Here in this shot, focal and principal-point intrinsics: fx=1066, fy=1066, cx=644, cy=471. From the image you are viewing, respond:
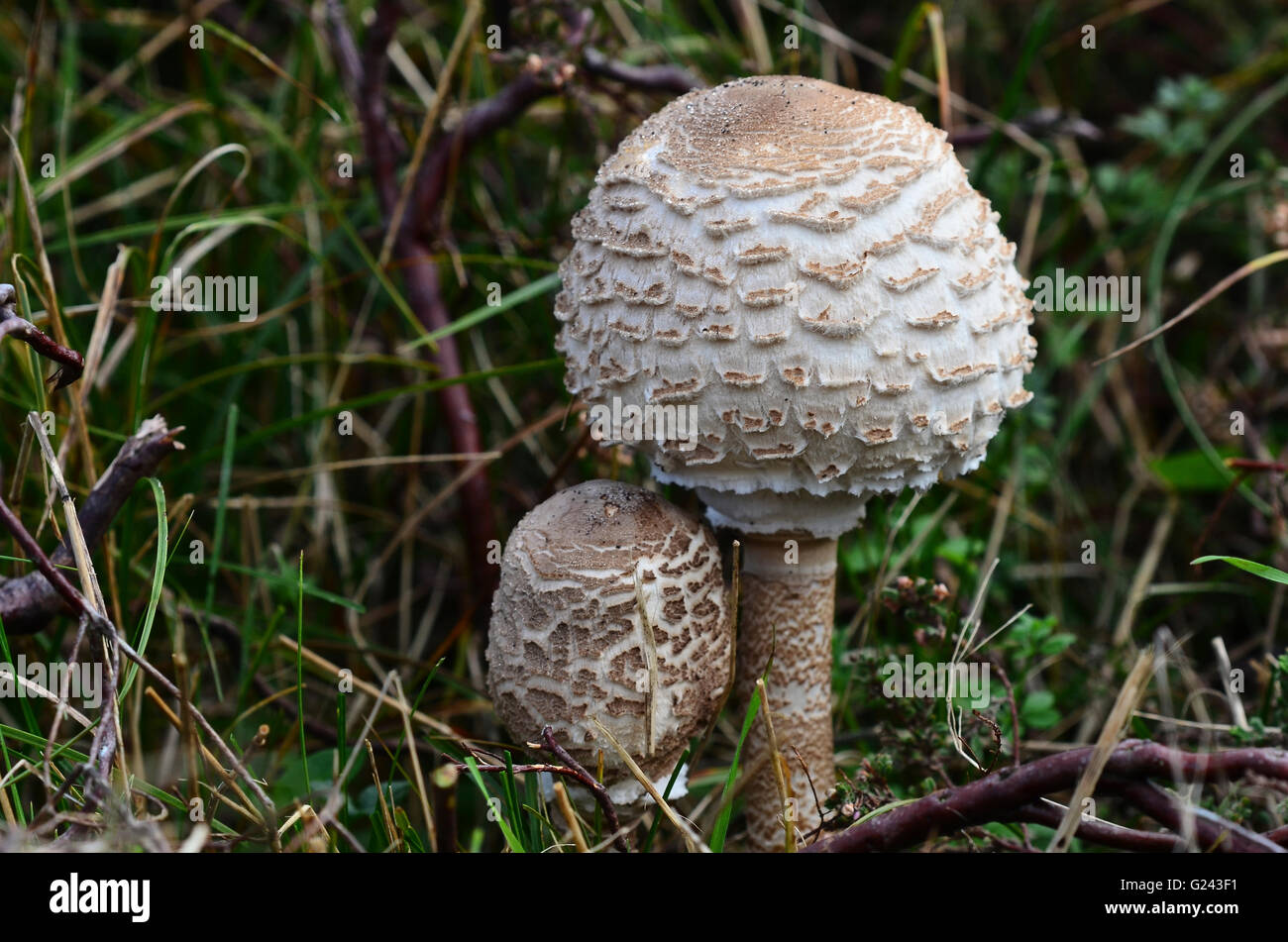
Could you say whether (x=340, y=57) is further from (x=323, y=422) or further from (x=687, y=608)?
(x=687, y=608)

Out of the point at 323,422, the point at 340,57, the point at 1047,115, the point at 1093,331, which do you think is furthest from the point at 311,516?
the point at 1093,331

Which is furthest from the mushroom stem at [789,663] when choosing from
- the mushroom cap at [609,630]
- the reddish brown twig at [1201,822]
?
the reddish brown twig at [1201,822]

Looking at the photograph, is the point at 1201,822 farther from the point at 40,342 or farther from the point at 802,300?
the point at 40,342

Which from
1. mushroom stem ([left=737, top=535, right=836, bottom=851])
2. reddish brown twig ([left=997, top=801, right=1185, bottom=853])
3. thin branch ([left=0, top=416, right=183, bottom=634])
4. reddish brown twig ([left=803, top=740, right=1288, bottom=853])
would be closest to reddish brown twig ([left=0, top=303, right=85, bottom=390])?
thin branch ([left=0, top=416, right=183, bottom=634])

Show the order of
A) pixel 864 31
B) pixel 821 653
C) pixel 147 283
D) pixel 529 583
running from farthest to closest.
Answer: pixel 864 31, pixel 147 283, pixel 821 653, pixel 529 583

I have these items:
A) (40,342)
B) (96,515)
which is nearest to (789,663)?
(96,515)

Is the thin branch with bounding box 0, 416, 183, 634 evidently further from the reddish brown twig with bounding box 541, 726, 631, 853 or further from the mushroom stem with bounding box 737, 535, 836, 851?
the mushroom stem with bounding box 737, 535, 836, 851
